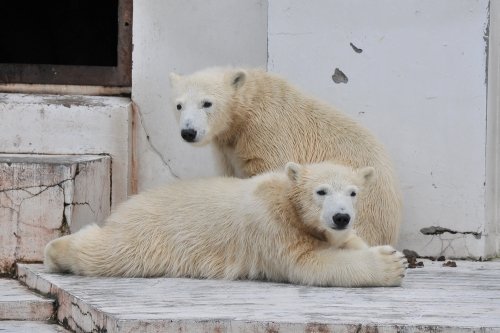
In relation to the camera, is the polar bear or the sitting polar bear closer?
the sitting polar bear

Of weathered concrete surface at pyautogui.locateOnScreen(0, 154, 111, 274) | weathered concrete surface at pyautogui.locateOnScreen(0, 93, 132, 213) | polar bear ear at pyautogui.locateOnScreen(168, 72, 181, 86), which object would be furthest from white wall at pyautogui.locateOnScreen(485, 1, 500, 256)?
weathered concrete surface at pyautogui.locateOnScreen(0, 154, 111, 274)

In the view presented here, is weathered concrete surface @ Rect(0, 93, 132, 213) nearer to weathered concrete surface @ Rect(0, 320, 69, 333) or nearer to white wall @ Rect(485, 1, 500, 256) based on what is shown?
weathered concrete surface @ Rect(0, 320, 69, 333)

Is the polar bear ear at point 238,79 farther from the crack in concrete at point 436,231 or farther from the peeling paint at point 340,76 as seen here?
the crack in concrete at point 436,231

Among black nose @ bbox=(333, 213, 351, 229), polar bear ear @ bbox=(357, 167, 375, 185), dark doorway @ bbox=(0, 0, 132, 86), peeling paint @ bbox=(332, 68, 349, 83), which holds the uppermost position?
dark doorway @ bbox=(0, 0, 132, 86)

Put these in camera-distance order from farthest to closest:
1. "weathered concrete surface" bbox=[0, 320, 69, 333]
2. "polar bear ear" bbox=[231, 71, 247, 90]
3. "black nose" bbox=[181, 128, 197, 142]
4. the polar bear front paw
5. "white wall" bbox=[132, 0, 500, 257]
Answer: "white wall" bbox=[132, 0, 500, 257] < "polar bear ear" bbox=[231, 71, 247, 90] < "black nose" bbox=[181, 128, 197, 142] < the polar bear front paw < "weathered concrete surface" bbox=[0, 320, 69, 333]

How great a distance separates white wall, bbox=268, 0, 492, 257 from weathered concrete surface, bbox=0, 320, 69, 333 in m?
2.33

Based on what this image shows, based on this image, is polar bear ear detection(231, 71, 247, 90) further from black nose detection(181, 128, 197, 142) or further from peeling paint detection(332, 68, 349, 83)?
peeling paint detection(332, 68, 349, 83)

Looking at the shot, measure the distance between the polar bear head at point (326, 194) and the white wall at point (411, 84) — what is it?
4.24 feet

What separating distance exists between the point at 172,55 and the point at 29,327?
252cm

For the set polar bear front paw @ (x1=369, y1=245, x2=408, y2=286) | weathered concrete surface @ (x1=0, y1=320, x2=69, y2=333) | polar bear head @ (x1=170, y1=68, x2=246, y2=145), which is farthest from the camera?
polar bear head @ (x1=170, y1=68, x2=246, y2=145)

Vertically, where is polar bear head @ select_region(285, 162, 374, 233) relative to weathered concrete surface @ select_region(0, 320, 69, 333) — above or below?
above

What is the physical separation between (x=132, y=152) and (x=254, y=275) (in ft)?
6.02

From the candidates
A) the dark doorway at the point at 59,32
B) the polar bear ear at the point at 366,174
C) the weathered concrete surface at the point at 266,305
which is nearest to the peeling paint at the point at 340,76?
the polar bear ear at the point at 366,174

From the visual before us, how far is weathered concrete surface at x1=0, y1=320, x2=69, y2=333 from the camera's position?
4.79m
